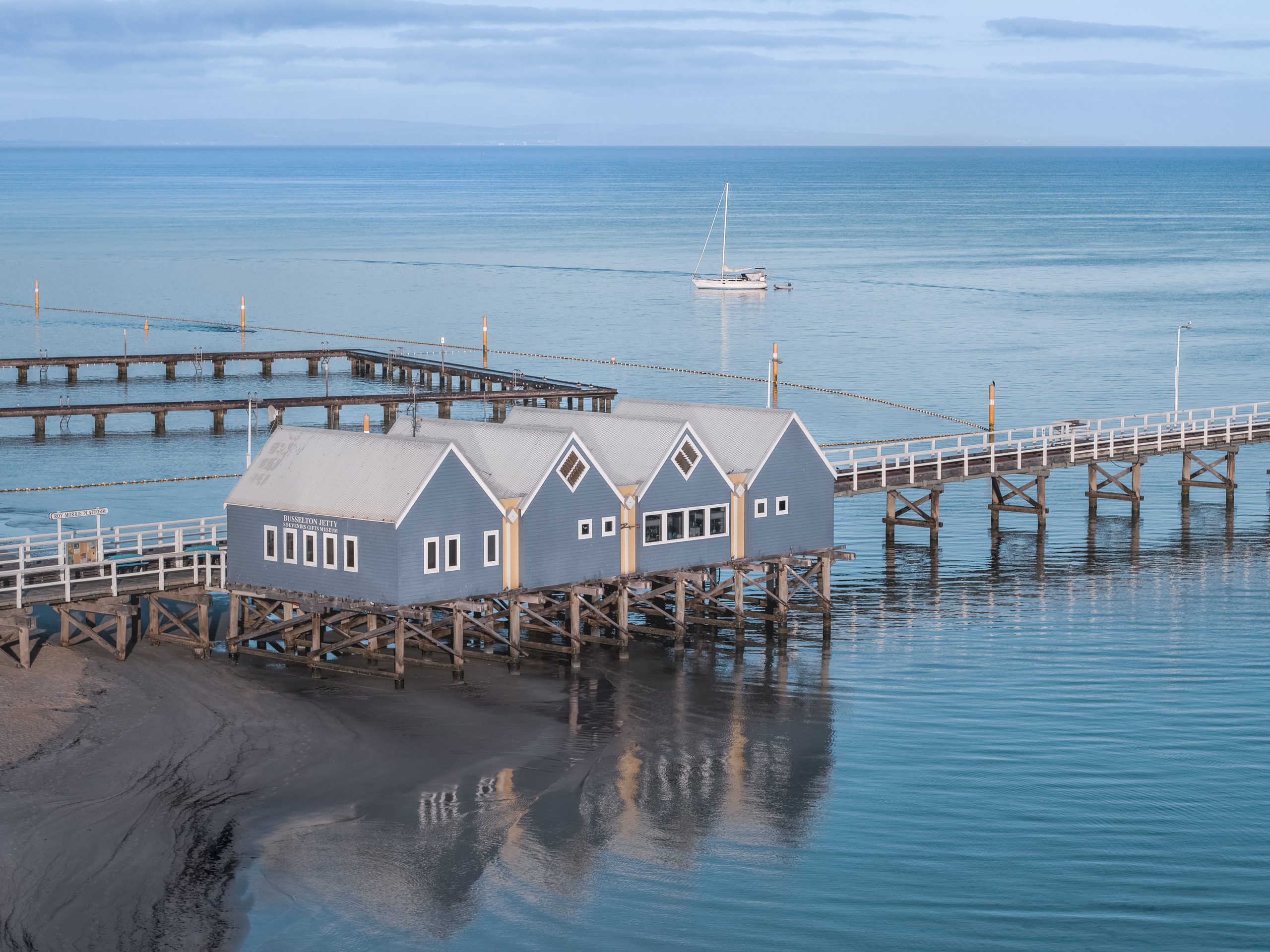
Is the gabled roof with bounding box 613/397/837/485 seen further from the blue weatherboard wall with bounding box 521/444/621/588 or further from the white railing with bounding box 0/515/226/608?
the white railing with bounding box 0/515/226/608

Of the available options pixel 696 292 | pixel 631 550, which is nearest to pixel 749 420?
pixel 631 550

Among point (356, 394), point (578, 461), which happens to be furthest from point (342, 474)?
point (356, 394)

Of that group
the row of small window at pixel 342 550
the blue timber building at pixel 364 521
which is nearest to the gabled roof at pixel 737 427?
the blue timber building at pixel 364 521

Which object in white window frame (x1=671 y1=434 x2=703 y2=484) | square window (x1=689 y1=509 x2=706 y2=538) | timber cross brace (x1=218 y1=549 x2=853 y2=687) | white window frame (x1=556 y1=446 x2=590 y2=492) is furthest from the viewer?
square window (x1=689 y1=509 x2=706 y2=538)

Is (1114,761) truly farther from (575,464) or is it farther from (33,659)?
(33,659)

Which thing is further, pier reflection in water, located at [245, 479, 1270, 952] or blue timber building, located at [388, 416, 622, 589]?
blue timber building, located at [388, 416, 622, 589]

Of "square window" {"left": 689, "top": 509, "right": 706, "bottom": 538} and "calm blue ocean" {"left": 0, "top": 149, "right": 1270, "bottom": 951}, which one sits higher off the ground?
"square window" {"left": 689, "top": 509, "right": 706, "bottom": 538}

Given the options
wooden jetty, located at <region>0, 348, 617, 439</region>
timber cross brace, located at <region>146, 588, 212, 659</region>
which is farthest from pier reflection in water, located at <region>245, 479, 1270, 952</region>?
wooden jetty, located at <region>0, 348, 617, 439</region>
